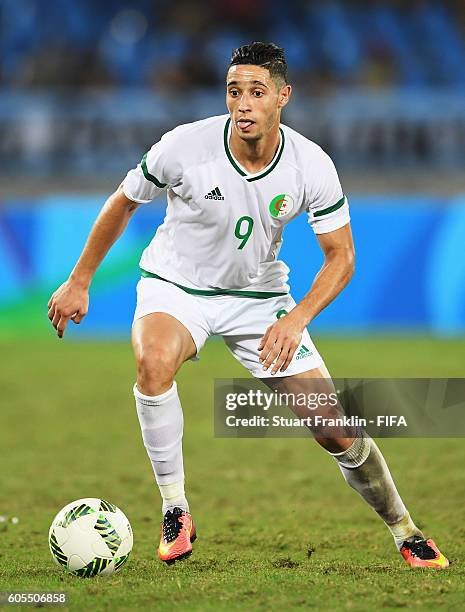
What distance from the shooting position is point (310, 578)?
505 centimetres

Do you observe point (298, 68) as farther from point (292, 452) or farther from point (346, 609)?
point (346, 609)

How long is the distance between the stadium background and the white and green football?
130 millimetres

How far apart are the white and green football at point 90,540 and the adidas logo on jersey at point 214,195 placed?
5.11 feet

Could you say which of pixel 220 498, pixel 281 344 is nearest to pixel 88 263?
pixel 281 344

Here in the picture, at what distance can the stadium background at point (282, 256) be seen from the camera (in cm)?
587

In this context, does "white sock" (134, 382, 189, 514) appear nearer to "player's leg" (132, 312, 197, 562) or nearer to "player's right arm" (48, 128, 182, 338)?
"player's leg" (132, 312, 197, 562)

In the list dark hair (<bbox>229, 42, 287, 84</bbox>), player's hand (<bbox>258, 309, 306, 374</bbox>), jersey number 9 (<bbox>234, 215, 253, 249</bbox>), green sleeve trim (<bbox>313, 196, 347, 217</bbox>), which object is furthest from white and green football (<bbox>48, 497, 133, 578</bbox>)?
dark hair (<bbox>229, 42, 287, 84</bbox>)

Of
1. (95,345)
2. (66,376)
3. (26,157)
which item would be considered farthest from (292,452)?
(26,157)

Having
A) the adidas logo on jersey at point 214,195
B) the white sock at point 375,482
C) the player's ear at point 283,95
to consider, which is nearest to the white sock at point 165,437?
the white sock at point 375,482

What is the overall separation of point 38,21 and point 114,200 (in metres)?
13.4

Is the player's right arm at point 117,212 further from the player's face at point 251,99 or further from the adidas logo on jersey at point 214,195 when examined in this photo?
the player's face at point 251,99

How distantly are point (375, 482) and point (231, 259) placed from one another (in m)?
1.31

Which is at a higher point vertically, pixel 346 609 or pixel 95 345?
pixel 346 609

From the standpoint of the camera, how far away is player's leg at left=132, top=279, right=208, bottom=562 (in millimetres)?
5266
